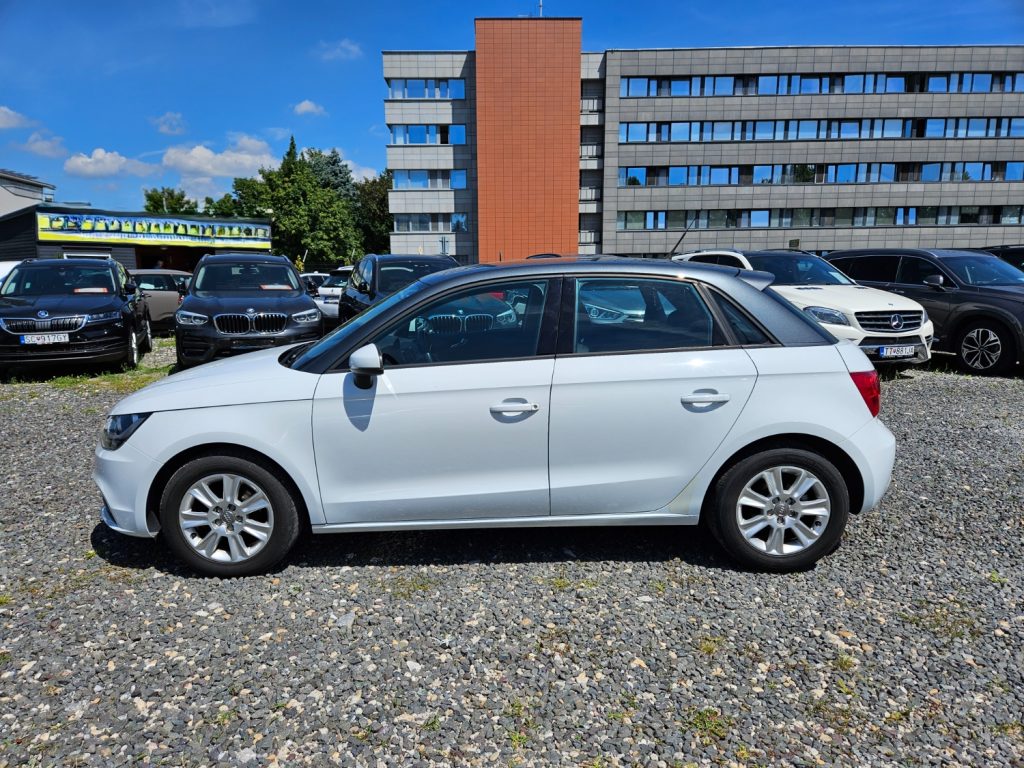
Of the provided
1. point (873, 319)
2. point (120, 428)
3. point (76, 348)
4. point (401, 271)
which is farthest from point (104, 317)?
point (873, 319)

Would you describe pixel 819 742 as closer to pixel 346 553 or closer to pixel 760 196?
pixel 346 553

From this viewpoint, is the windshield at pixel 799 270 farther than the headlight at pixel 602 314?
Yes

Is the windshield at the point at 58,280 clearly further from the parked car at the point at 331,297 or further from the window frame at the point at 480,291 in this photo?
the window frame at the point at 480,291

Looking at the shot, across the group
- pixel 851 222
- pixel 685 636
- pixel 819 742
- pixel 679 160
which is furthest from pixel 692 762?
pixel 851 222

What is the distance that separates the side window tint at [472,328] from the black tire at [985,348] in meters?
8.98

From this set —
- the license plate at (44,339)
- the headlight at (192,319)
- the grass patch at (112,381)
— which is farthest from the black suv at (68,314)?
the headlight at (192,319)

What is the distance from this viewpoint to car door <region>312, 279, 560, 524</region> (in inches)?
134

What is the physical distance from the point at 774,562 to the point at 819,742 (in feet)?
4.10

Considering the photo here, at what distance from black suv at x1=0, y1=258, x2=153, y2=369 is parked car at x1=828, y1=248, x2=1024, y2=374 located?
11.7m

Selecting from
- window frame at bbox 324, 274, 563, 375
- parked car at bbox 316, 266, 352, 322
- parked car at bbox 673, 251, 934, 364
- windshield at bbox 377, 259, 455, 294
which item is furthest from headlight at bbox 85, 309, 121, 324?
parked car at bbox 673, 251, 934, 364

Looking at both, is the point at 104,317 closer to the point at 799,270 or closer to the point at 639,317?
the point at 639,317

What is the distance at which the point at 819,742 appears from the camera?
7.97ft

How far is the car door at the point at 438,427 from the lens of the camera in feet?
11.1

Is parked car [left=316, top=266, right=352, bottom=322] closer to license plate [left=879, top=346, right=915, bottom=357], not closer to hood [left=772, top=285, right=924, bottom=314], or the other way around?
hood [left=772, top=285, right=924, bottom=314]
